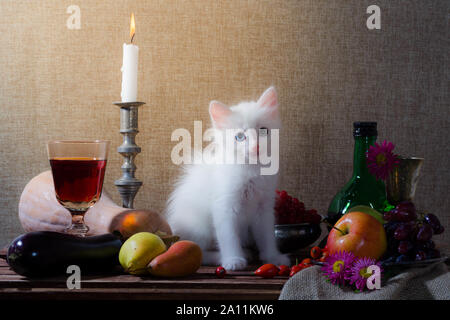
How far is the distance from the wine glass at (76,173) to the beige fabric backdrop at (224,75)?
0.43 m

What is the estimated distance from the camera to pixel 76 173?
99 centimetres

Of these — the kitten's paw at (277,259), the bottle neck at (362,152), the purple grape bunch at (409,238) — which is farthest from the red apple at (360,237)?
the bottle neck at (362,152)

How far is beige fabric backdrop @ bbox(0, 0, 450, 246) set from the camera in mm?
1419

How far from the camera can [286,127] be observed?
144 cm

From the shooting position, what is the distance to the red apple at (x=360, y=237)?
0.90 metres

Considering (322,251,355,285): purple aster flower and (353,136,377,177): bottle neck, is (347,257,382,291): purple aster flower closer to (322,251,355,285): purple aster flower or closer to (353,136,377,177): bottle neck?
(322,251,355,285): purple aster flower

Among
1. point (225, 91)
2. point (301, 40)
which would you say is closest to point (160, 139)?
point (225, 91)

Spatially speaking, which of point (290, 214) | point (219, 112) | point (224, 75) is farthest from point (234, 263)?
point (224, 75)

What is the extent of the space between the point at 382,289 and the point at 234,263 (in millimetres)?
318

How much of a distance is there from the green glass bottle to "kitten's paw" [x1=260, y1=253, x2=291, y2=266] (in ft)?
0.65

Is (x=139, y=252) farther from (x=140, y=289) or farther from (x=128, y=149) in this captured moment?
(x=128, y=149)

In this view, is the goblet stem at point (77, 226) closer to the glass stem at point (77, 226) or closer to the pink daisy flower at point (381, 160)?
the glass stem at point (77, 226)
